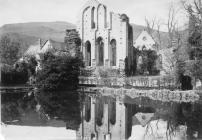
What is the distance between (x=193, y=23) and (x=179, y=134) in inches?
565

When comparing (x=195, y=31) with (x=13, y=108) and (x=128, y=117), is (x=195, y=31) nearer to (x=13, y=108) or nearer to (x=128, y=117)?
(x=128, y=117)

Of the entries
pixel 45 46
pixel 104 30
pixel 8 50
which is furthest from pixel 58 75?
pixel 8 50

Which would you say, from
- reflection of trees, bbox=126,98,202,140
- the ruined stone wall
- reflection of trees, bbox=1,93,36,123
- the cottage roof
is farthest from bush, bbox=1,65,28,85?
reflection of trees, bbox=126,98,202,140

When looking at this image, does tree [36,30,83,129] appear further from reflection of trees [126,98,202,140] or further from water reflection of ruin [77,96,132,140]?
reflection of trees [126,98,202,140]

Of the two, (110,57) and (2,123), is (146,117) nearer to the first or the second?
(2,123)

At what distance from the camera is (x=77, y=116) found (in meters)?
14.8

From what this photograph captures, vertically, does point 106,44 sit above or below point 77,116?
above

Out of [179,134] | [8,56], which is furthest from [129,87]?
[8,56]

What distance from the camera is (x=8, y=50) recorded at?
47.1m

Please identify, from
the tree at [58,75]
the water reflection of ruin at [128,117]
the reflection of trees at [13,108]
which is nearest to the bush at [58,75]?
the tree at [58,75]

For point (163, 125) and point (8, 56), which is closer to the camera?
point (163, 125)

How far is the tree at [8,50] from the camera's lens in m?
46.2

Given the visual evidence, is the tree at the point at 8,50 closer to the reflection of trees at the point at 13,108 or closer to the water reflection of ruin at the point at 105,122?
the reflection of trees at the point at 13,108

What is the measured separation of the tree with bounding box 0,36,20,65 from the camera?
1821 inches
